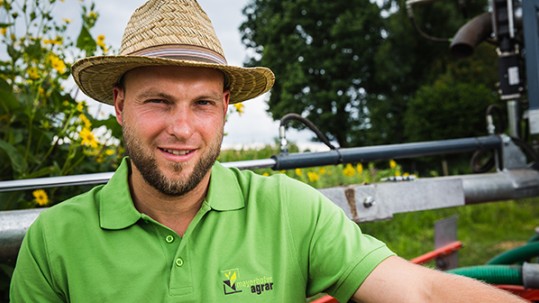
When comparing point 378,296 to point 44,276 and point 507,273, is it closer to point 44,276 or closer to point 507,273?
point 44,276

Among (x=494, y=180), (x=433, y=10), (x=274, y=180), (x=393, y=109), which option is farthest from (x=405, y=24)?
(x=274, y=180)

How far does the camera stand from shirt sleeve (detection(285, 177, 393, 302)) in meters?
1.59

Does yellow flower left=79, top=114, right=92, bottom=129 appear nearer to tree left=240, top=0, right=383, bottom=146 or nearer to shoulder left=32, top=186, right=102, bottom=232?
shoulder left=32, top=186, right=102, bottom=232

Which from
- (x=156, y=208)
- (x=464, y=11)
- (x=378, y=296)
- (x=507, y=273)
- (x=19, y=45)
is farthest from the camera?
(x=464, y=11)

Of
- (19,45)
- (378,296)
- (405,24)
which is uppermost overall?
(405,24)

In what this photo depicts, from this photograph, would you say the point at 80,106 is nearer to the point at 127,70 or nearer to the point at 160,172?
the point at 127,70

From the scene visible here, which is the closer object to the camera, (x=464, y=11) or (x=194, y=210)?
(x=194, y=210)

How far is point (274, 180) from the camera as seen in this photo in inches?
70.1

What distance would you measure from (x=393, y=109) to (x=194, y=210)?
20.1m

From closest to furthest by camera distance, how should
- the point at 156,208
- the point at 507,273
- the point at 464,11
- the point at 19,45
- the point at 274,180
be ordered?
the point at 156,208 < the point at 274,180 < the point at 507,273 < the point at 19,45 < the point at 464,11

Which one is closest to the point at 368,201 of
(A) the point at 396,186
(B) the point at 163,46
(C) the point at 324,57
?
(A) the point at 396,186

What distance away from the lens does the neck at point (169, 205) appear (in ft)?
5.44

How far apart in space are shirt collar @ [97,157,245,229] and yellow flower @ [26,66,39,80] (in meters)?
1.22

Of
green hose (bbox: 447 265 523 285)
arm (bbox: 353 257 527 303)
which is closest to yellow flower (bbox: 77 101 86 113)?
arm (bbox: 353 257 527 303)
